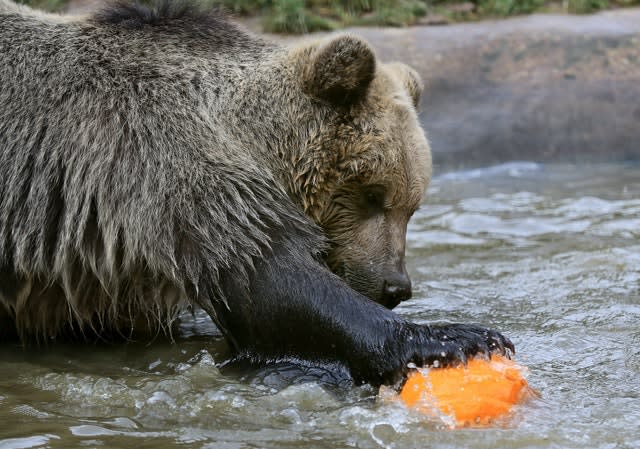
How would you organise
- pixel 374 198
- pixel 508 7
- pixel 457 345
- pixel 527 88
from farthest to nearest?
1. pixel 508 7
2. pixel 527 88
3. pixel 374 198
4. pixel 457 345

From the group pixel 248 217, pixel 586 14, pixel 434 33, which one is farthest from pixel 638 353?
pixel 586 14

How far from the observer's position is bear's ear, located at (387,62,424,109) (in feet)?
18.5

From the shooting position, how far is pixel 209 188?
4.51 m

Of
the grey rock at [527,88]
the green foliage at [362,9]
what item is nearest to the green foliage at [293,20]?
the green foliage at [362,9]

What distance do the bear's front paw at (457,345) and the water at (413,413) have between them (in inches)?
8.5

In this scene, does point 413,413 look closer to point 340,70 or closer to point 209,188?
point 209,188

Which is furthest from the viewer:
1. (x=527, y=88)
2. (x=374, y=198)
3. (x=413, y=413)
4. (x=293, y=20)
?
(x=293, y=20)

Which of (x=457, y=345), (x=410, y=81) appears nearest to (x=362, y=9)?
(x=410, y=81)

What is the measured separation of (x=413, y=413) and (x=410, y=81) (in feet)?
7.69

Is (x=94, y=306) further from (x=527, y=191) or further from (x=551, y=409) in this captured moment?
(x=527, y=191)

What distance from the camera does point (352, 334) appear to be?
432 centimetres

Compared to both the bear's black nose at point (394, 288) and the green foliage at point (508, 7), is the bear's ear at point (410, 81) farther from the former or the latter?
the green foliage at point (508, 7)

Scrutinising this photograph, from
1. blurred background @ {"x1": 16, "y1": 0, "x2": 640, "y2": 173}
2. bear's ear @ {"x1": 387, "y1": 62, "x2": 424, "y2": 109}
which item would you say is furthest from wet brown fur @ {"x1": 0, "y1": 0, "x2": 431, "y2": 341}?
blurred background @ {"x1": 16, "y1": 0, "x2": 640, "y2": 173}

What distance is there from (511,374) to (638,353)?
3.03 feet
